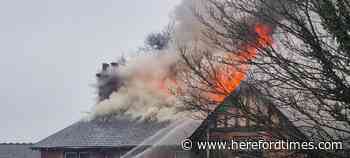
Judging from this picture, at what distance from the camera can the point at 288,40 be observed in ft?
27.4

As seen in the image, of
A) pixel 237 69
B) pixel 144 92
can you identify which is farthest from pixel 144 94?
pixel 237 69

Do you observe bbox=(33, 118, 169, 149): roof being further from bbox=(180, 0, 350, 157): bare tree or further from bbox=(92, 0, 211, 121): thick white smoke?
bbox=(180, 0, 350, 157): bare tree

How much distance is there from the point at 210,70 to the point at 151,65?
75.9ft

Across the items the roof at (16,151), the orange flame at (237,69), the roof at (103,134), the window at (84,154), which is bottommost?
the roof at (16,151)

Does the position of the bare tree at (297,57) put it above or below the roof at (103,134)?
above

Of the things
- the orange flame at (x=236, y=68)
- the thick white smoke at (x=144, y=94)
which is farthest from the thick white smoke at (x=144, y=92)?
the orange flame at (x=236, y=68)

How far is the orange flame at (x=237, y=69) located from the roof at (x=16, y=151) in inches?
1382

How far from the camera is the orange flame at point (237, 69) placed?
8358 mm


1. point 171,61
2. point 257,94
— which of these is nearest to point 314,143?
point 257,94

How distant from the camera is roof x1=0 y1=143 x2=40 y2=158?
42.7 m

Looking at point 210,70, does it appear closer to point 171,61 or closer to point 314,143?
point 314,143

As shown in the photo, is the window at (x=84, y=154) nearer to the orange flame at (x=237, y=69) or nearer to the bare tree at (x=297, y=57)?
the orange flame at (x=237, y=69)

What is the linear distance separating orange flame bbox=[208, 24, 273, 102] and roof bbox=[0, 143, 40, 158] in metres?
35.1

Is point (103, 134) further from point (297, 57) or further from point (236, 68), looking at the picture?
point (297, 57)
